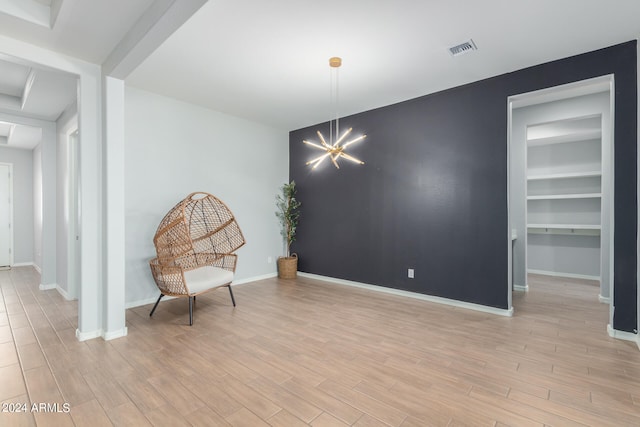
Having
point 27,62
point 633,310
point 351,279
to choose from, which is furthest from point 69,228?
point 633,310

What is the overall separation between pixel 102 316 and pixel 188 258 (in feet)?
4.15

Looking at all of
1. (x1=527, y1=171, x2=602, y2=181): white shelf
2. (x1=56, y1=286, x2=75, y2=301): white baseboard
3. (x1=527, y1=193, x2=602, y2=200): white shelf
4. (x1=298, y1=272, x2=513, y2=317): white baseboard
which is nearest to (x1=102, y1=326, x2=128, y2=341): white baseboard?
(x1=56, y1=286, x2=75, y2=301): white baseboard

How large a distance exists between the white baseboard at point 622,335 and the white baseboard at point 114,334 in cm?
473

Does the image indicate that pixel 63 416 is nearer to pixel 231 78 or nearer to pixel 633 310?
pixel 231 78

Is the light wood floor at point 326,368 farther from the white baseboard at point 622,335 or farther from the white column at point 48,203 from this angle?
the white column at point 48,203

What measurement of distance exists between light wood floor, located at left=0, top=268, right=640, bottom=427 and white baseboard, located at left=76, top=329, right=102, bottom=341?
0.05 m

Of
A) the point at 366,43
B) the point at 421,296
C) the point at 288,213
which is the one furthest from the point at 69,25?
the point at 421,296

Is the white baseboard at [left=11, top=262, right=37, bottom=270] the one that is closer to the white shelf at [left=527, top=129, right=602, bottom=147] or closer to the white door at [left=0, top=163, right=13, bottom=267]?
the white door at [left=0, top=163, right=13, bottom=267]

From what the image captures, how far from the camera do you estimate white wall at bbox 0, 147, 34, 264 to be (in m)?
6.35

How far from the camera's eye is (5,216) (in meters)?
6.29

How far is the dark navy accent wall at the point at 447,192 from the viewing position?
9.32 ft

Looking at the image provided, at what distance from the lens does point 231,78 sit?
3.51 meters

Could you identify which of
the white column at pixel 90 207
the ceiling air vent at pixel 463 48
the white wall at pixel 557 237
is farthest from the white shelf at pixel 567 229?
the white column at pixel 90 207

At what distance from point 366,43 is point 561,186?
4911 millimetres
